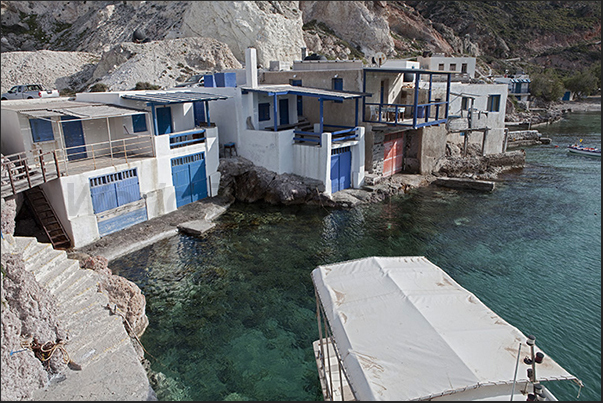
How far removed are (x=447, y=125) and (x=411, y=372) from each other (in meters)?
29.1

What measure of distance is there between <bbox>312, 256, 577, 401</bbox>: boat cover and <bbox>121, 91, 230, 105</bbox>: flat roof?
15.5 meters

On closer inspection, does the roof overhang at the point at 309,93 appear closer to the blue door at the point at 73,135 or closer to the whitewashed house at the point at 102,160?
the whitewashed house at the point at 102,160

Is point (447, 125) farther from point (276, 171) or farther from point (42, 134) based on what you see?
point (42, 134)

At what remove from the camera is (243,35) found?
167 feet

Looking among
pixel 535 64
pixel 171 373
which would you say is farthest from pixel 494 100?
pixel 535 64

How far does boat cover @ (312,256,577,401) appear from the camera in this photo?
7387mm

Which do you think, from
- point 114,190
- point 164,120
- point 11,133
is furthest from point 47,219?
point 164,120

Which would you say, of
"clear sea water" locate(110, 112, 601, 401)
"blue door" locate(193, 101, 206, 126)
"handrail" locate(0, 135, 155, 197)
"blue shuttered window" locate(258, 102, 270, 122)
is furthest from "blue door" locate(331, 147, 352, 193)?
"handrail" locate(0, 135, 155, 197)

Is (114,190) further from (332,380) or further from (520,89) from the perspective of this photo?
(520,89)

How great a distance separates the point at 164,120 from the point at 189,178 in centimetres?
412

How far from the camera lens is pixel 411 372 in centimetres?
755

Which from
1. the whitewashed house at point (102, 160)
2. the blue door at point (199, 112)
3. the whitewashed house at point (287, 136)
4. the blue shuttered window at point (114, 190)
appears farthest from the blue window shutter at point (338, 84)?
the blue shuttered window at point (114, 190)

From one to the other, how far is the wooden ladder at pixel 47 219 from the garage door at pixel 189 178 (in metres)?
6.14

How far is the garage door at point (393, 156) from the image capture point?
29.5m
